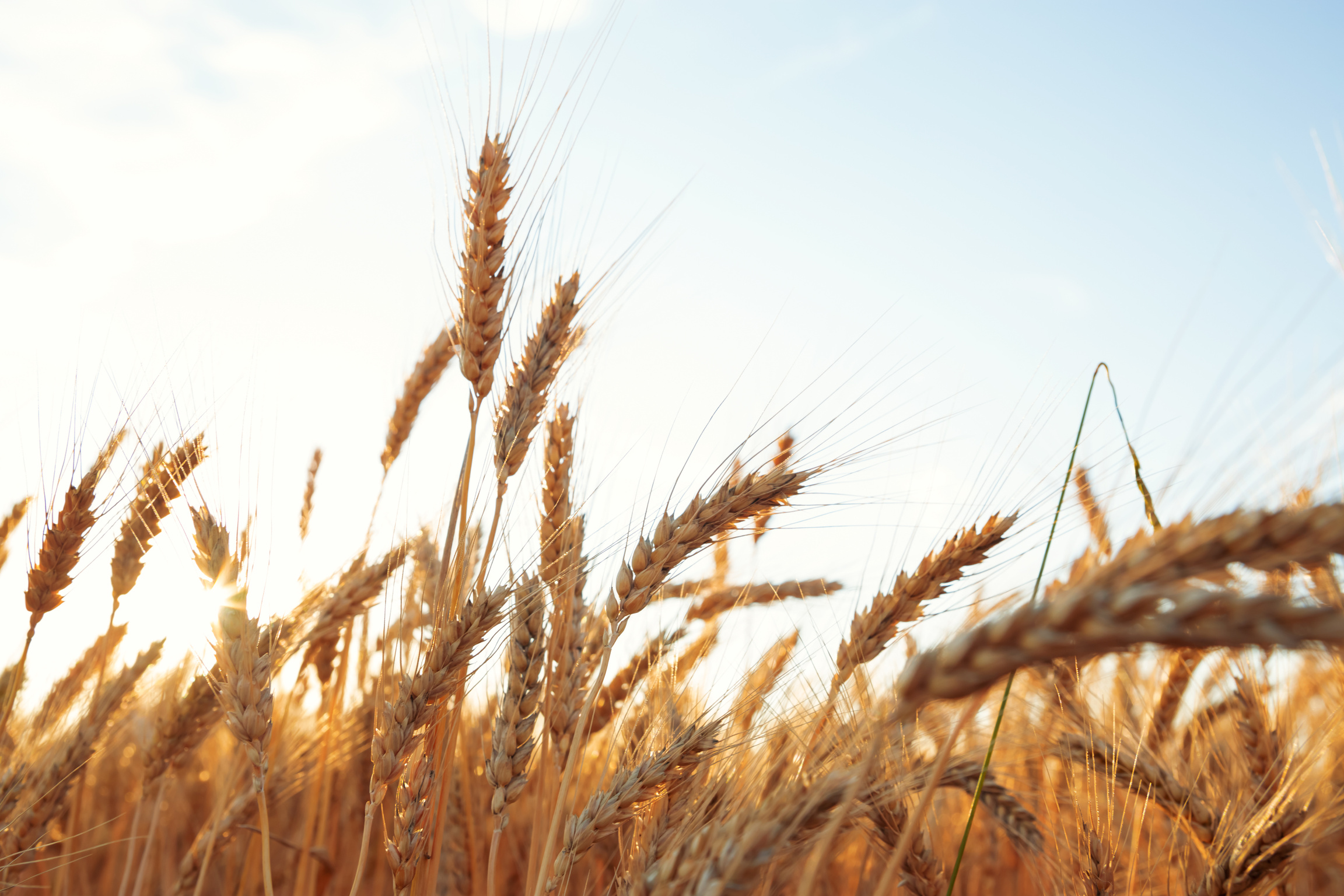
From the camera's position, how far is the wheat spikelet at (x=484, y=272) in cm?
186

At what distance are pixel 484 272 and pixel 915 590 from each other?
1.24 meters

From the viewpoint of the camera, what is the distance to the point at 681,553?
5.22 feet

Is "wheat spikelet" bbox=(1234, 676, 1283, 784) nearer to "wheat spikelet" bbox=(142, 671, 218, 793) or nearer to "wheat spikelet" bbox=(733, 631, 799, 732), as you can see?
"wheat spikelet" bbox=(733, 631, 799, 732)

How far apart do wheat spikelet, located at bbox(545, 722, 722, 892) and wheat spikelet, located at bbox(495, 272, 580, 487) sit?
70cm

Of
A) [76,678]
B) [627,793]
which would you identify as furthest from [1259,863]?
[76,678]

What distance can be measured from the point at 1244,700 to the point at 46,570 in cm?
302

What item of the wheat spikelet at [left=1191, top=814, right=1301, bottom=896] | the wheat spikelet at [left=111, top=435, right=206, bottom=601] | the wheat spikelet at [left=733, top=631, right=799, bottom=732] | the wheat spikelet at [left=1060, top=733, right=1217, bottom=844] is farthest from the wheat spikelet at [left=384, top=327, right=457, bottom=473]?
the wheat spikelet at [left=1191, top=814, right=1301, bottom=896]

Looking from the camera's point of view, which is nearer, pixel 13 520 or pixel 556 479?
pixel 556 479

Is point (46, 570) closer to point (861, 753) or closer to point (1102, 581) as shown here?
point (861, 753)

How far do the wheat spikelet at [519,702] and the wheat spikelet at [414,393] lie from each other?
4.45 feet

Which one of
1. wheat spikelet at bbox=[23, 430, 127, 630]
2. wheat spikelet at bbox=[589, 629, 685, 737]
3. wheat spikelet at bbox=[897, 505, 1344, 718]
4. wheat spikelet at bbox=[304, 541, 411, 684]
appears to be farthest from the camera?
wheat spikelet at bbox=[304, 541, 411, 684]

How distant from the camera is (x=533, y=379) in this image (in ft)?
6.31

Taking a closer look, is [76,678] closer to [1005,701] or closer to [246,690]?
[246,690]

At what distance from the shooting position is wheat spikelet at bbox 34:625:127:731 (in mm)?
2328
